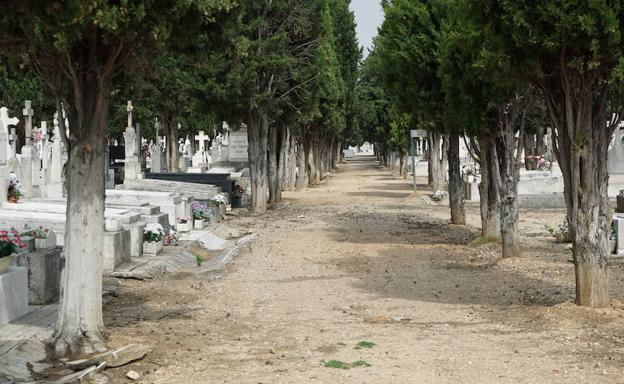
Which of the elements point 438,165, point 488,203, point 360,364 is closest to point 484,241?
point 488,203

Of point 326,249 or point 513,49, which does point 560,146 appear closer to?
point 513,49

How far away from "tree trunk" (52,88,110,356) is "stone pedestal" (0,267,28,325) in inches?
54.1

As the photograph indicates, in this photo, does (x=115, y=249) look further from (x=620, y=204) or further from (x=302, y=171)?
(x=302, y=171)

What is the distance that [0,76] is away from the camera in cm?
4694

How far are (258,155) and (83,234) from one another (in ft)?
69.9

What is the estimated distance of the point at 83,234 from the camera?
317 inches

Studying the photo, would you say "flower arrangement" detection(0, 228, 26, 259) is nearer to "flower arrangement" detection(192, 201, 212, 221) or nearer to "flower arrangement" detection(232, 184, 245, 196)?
"flower arrangement" detection(192, 201, 212, 221)

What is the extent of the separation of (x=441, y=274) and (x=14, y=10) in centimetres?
864

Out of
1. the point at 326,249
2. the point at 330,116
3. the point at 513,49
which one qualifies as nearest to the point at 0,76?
the point at 330,116

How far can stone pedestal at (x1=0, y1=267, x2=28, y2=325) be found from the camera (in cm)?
926

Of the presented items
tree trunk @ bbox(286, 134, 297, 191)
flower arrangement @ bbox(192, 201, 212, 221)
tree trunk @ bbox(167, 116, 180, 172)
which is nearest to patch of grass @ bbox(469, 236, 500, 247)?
flower arrangement @ bbox(192, 201, 212, 221)

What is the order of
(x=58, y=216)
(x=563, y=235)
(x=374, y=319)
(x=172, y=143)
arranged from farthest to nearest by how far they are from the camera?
(x=172, y=143), (x=563, y=235), (x=58, y=216), (x=374, y=319)

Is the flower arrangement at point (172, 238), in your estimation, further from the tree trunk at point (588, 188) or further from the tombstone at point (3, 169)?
the tree trunk at point (588, 188)

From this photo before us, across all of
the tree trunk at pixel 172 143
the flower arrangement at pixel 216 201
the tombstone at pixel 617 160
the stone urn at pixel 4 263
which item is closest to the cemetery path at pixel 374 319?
the stone urn at pixel 4 263
